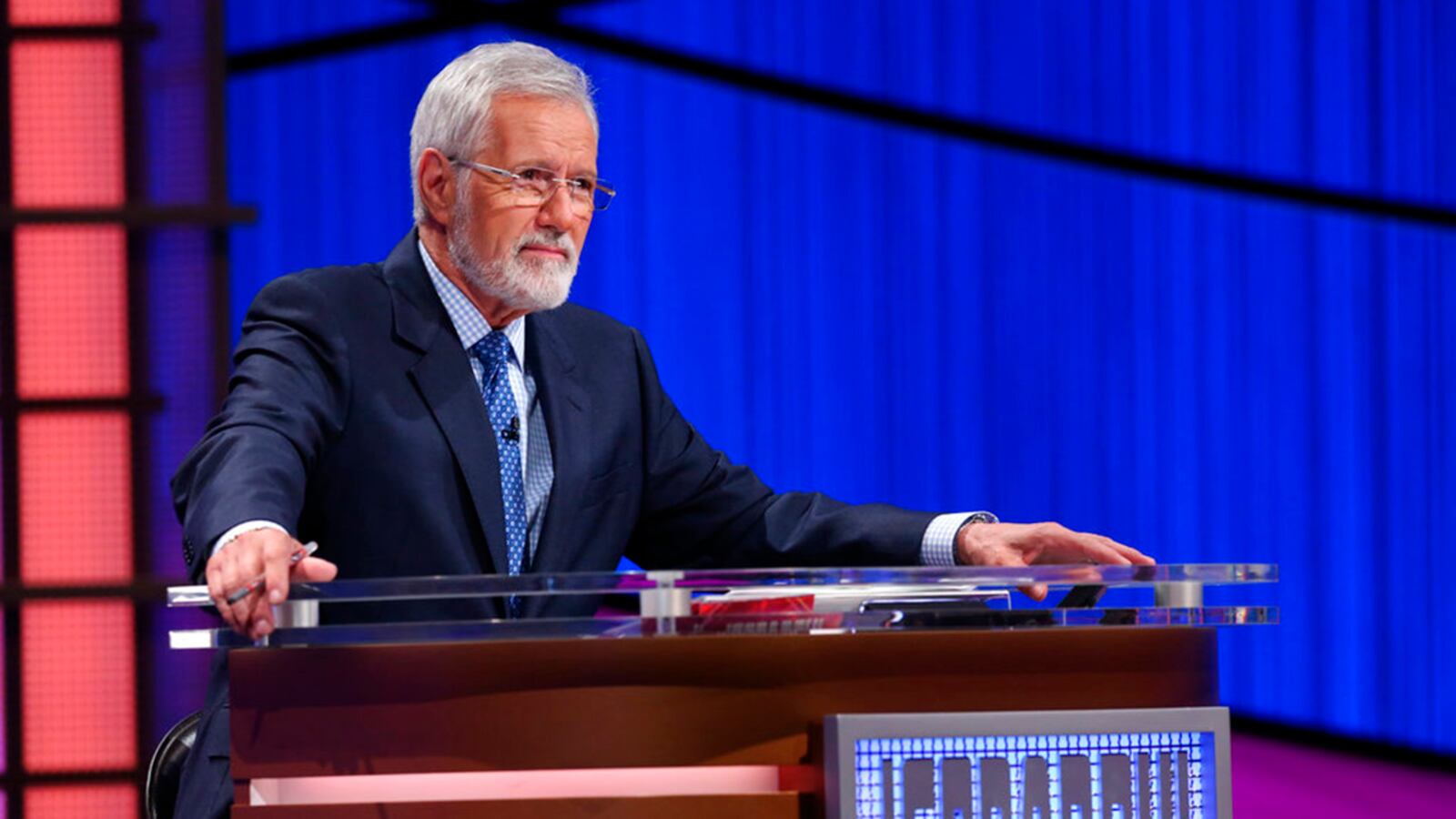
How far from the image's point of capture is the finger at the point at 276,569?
1.26 m

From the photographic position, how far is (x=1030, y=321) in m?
4.12

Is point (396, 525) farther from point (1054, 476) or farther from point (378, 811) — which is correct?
point (1054, 476)

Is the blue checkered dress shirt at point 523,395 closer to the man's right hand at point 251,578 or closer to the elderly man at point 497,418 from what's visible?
the elderly man at point 497,418

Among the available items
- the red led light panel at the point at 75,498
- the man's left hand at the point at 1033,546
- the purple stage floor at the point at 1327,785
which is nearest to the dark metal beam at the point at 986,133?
the purple stage floor at the point at 1327,785

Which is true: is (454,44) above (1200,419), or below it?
above

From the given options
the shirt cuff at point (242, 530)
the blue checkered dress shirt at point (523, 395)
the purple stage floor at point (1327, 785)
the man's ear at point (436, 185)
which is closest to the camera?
the shirt cuff at point (242, 530)

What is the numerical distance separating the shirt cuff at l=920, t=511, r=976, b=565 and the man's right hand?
30.3 inches

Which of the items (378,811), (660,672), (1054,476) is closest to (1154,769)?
(660,672)

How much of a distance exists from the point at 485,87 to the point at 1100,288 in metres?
2.47

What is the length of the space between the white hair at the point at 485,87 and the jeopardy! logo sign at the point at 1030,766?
0.94 metres

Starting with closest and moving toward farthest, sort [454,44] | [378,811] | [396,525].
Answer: [378,811] < [396,525] < [454,44]

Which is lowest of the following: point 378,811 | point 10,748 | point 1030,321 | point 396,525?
point 10,748

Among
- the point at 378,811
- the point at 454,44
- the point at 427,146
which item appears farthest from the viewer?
the point at 454,44

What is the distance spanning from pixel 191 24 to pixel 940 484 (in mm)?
1958
